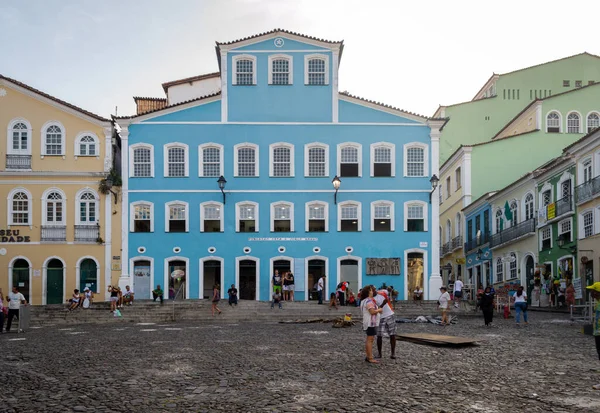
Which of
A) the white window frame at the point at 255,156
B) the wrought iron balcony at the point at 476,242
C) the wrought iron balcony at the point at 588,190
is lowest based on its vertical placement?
the wrought iron balcony at the point at 476,242

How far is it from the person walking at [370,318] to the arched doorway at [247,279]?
2488 cm

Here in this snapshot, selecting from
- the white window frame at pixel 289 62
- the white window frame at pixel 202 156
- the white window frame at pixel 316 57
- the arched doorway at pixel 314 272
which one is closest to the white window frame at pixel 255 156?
the white window frame at pixel 202 156

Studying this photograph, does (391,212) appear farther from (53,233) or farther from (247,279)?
(53,233)

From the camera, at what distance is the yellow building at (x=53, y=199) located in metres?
37.8

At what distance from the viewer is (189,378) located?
11.8m

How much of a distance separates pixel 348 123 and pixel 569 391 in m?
29.8

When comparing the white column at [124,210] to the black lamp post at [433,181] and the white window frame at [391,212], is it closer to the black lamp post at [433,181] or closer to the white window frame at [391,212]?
the white window frame at [391,212]

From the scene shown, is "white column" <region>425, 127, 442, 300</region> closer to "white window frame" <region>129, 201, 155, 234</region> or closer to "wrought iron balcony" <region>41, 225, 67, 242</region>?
"white window frame" <region>129, 201, 155, 234</region>

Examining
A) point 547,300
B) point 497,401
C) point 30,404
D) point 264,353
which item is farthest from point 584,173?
point 30,404

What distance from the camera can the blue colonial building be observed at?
127 ft

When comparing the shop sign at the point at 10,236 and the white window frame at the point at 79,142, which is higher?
the white window frame at the point at 79,142

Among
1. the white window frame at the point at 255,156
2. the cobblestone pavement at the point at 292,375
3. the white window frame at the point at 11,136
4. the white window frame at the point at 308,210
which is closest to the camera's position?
the cobblestone pavement at the point at 292,375

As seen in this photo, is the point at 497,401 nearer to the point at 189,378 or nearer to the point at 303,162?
the point at 189,378

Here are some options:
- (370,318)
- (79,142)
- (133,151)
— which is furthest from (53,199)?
(370,318)
